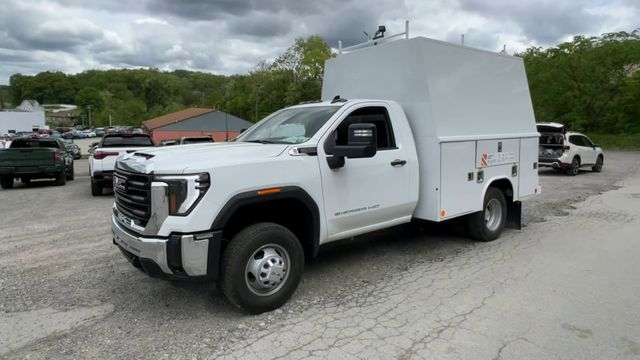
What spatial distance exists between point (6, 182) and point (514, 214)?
14.6 m

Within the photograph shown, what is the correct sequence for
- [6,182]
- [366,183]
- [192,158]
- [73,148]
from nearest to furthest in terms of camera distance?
[192,158] → [366,183] → [6,182] → [73,148]

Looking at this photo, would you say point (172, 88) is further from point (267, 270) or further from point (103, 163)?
point (267, 270)

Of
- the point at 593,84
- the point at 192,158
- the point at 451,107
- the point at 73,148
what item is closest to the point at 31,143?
the point at 192,158

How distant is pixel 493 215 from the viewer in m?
6.86

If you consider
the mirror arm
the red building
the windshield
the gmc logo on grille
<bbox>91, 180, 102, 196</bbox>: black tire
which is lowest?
<bbox>91, 180, 102, 196</bbox>: black tire

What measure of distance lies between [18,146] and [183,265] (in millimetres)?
13911

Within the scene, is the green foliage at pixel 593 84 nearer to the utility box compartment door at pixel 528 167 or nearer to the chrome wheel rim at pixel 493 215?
the utility box compartment door at pixel 528 167

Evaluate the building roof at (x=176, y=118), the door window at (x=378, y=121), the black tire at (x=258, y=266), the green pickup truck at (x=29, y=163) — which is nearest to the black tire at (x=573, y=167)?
the door window at (x=378, y=121)

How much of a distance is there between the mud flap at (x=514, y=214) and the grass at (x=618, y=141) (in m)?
35.4

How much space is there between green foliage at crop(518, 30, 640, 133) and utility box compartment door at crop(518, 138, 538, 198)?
38.5m

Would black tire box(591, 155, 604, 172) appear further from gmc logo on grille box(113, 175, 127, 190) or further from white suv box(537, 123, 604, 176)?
gmc logo on grille box(113, 175, 127, 190)

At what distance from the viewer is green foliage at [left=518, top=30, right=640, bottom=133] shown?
125 feet

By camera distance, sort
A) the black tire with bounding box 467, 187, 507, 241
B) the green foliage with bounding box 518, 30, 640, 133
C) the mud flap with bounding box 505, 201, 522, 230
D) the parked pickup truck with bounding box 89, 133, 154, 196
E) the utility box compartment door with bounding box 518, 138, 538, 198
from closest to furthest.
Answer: the black tire with bounding box 467, 187, 507, 241
the utility box compartment door with bounding box 518, 138, 538, 198
the mud flap with bounding box 505, 201, 522, 230
the parked pickup truck with bounding box 89, 133, 154, 196
the green foliage with bounding box 518, 30, 640, 133

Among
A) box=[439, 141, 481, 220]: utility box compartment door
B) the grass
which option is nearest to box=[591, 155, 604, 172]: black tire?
box=[439, 141, 481, 220]: utility box compartment door
